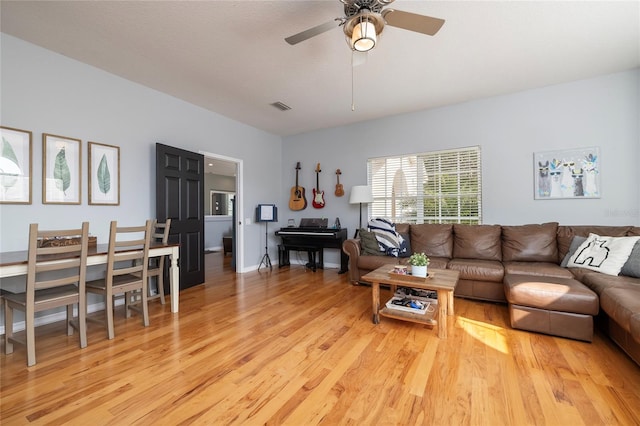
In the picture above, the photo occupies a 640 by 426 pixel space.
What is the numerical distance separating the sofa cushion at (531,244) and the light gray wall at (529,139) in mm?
419

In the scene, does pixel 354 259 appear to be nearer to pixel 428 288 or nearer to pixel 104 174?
pixel 428 288

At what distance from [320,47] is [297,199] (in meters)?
3.21

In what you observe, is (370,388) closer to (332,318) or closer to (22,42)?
(332,318)

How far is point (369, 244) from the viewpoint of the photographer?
4.03 m

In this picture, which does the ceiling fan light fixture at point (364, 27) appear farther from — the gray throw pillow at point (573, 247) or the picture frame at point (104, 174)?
the gray throw pillow at point (573, 247)

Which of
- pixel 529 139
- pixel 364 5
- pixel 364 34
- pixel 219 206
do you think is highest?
pixel 364 5

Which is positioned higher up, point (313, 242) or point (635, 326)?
point (313, 242)

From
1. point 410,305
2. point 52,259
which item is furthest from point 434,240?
point 52,259

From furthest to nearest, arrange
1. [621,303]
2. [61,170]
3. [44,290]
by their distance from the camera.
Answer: [61,170] < [44,290] < [621,303]

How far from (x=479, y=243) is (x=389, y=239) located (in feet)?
3.80

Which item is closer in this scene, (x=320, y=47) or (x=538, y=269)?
(x=320, y=47)

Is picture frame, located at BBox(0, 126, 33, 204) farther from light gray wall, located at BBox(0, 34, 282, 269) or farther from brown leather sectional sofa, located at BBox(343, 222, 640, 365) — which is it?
brown leather sectional sofa, located at BBox(343, 222, 640, 365)

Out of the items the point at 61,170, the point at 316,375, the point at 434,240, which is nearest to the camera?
the point at 316,375

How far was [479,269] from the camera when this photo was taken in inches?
123
